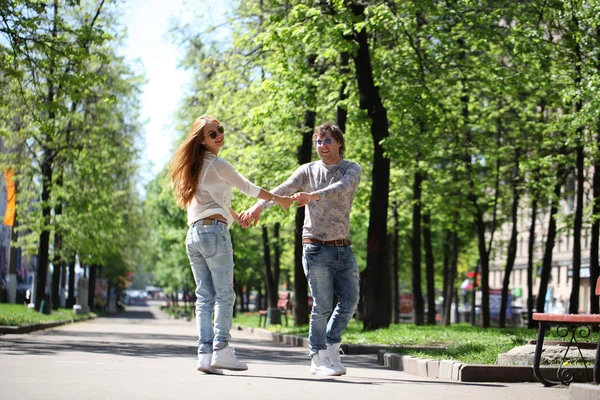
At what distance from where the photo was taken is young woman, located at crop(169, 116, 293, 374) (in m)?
9.12

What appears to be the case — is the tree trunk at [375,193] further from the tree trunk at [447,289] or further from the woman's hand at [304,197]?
the tree trunk at [447,289]

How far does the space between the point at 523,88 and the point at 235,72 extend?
8632 mm

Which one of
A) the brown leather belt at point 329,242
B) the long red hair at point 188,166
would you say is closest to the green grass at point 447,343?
the brown leather belt at point 329,242

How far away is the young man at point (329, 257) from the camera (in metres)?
9.70

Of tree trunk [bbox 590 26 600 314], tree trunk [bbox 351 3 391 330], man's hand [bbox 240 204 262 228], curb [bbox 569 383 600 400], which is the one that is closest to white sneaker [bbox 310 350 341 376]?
man's hand [bbox 240 204 262 228]

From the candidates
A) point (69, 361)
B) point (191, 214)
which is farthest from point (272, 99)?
point (191, 214)

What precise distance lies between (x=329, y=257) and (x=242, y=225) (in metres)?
0.88

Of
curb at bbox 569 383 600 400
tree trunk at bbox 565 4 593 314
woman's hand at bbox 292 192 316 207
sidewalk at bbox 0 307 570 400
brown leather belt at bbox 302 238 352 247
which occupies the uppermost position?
tree trunk at bbox 565 4 593 314

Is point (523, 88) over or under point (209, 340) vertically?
over

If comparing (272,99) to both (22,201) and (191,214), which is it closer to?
(191,214)

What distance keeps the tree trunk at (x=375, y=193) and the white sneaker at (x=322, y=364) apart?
39.5ft

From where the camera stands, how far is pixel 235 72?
29953 mm

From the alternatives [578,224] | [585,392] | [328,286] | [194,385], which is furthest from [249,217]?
[578,224]

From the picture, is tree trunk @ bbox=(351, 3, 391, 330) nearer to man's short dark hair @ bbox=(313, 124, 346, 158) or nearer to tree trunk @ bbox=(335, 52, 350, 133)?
tree trunk @ bbox=(335, 52, 350, 133)
